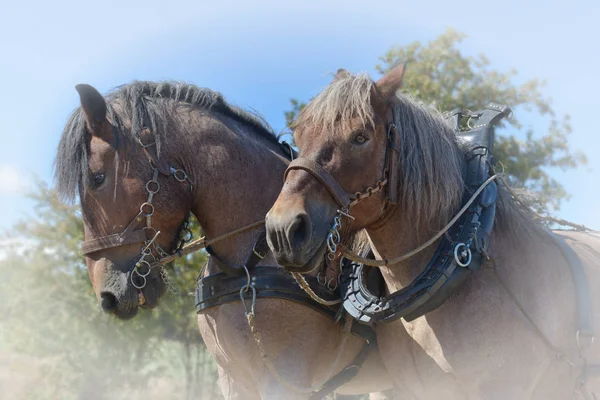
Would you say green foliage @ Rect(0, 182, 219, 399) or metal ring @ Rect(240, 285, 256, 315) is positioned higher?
metal ring @ Rect(240, 285, 256, 315)

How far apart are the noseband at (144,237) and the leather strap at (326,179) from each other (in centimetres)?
103

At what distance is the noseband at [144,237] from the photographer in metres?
3.12

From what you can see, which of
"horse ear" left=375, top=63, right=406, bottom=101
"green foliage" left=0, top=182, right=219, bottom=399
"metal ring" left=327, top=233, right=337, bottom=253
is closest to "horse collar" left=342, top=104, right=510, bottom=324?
"metal ring" left=327, top=233, right=337, bottom=253

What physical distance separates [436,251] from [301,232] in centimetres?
76

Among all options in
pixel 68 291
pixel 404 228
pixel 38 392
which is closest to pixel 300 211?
pixel 404 228

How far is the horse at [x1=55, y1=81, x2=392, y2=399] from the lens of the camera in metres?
3.13

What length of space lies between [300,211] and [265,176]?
1.15 meters

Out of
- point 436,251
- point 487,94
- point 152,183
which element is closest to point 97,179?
A: point 152,183

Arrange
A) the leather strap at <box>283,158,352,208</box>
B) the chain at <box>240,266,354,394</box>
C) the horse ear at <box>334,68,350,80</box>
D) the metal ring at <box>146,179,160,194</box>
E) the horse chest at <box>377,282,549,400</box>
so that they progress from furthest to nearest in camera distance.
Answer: the metal ring at <box>146,179,160,194</box>, the chain at <box>240,266,354,394</box>, the horse ear at <box>334,68,350,80</box>, the horse chest at <box>377,282,549,400</box>, the leather strap at <box>283,158,352,208</box>

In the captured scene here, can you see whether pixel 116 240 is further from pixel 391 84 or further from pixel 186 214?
pixel 391 84

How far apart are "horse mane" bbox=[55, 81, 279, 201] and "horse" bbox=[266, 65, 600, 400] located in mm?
966

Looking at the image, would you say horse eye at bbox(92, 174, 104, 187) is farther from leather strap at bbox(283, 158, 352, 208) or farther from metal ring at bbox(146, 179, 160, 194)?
leather strap at bbox(283, 158, 352, 208)

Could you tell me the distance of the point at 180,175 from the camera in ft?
10.7

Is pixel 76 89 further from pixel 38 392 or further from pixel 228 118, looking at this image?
pixel 38 392
